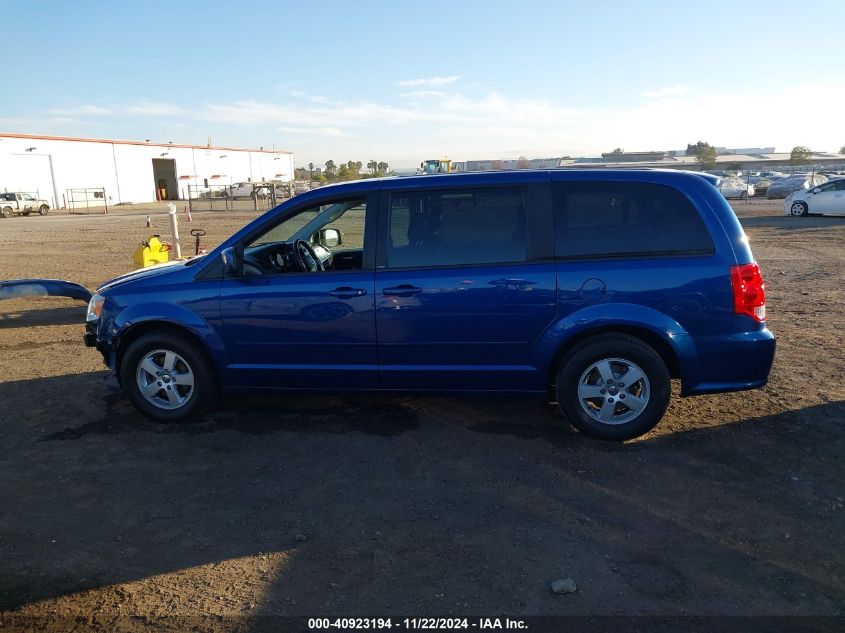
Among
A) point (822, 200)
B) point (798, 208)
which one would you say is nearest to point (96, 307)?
point (822, 200)

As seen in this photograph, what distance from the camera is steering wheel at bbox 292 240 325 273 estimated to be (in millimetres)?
5648

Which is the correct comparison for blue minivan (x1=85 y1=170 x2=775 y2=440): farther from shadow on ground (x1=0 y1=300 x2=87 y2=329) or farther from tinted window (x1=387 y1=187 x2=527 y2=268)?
shadow on ground (x1=0 y1=300 x2=87 y2=329)

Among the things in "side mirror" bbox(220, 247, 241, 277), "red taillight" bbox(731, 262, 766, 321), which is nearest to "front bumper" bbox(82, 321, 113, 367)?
"side mirror" bbox(220, 247, 241, 277)

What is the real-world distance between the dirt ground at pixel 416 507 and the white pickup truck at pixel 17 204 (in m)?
42.0

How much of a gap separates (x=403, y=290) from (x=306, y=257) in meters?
1.34

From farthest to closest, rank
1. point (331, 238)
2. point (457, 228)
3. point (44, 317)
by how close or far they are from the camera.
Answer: point (44, 317) → point (331, 238) → point (457, 228)

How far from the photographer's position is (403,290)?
4855 mm

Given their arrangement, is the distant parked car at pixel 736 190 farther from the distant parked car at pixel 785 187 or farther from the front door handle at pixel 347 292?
the front door handle at pixel 347 292

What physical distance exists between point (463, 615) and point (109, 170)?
210 ft

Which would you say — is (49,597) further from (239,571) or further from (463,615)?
(463,615)

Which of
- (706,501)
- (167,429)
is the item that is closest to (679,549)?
(706,501)

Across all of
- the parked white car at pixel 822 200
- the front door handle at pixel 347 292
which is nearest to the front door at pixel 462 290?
the front door handle at pixel 347 292

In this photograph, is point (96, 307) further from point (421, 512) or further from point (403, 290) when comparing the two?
point (421, 512)

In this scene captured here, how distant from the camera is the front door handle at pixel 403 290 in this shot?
191 inches
